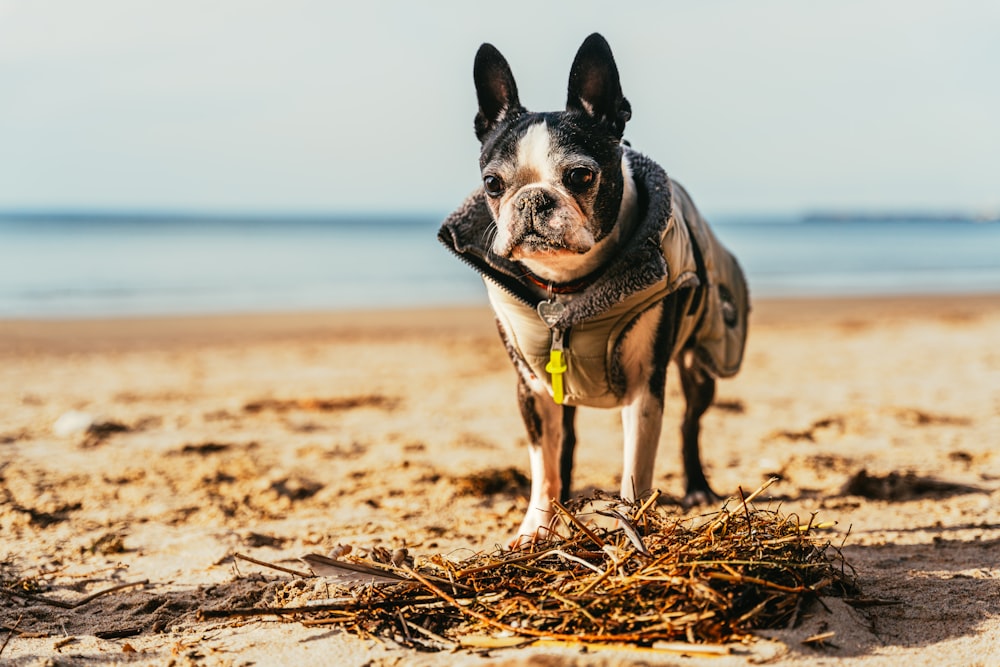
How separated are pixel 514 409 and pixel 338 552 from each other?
426cm

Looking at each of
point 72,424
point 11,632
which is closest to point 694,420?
point 11,632

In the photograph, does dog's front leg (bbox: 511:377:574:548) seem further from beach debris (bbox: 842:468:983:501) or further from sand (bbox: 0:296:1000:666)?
beach debris (bbox: 842:468:983:501)

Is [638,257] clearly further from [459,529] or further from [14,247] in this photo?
[14,247]

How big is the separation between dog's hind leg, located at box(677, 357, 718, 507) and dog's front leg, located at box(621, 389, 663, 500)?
1.17 m

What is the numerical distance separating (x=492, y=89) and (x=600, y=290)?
99 centimetres

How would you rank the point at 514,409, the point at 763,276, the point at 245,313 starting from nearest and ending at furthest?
the point at 514,409 → the point at 245,313 → the point at 763,276

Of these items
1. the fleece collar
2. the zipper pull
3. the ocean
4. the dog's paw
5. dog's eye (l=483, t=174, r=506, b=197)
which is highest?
dog's eye (l=483, t=174, r=506, b=197)

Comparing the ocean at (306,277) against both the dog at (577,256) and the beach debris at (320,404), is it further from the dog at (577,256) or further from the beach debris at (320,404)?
the dog at (577,256)

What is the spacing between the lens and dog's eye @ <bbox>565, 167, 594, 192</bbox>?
371 cm

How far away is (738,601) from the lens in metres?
2.82

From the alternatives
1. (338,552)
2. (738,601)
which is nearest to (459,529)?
(338,552)

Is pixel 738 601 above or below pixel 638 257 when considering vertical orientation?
below

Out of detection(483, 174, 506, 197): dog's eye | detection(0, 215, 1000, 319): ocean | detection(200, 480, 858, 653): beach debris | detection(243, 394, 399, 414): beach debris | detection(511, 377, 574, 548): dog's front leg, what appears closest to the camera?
detection(200, 480, 858, 653): beach debris

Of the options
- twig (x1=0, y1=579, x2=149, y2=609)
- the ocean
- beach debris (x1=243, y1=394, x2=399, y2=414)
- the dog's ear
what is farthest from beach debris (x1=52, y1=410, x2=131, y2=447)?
the ocean
